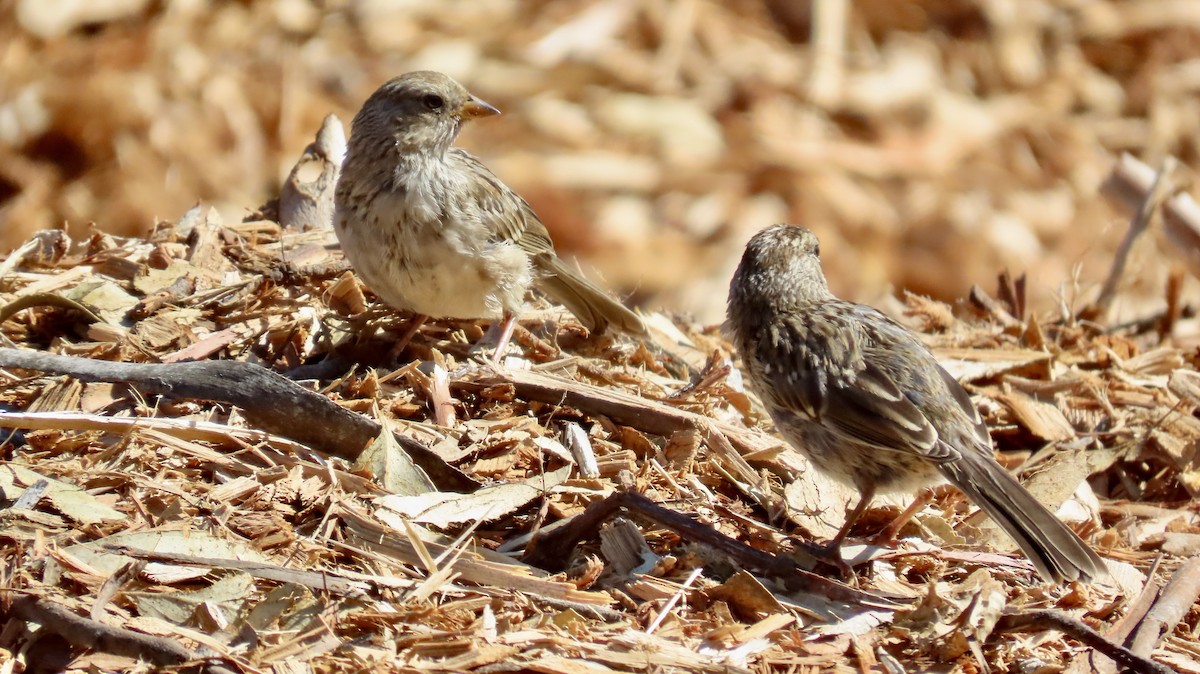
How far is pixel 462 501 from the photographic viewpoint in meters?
4.39

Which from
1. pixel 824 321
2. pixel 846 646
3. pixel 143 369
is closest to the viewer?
pixel 846 646

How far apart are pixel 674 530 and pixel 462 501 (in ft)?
2.15

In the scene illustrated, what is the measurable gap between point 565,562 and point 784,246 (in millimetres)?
1569

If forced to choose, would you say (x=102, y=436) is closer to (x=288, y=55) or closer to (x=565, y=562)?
(x=565, y=562)

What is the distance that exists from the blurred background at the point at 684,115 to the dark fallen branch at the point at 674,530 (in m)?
3.69

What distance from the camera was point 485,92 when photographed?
897 centimetres

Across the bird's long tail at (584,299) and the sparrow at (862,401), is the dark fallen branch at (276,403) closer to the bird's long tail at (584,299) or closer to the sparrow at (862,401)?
the sparrow at (862,401)

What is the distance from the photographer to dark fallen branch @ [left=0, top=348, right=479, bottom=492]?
14.8 feet

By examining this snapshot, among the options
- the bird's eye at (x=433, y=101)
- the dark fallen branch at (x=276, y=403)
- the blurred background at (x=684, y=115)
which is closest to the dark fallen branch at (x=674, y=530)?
the dark fallen branch at (x=276, y=403)

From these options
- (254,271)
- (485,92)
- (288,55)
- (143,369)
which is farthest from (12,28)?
(143,369)

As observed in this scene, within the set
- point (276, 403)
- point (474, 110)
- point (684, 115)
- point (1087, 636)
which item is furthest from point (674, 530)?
point (684, 115)

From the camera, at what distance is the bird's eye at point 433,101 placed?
224 inches

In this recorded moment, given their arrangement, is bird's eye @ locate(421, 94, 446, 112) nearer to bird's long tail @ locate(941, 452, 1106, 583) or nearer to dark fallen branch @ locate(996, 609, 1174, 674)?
bird's long tail @ locate(941, 452, 1106, 583)

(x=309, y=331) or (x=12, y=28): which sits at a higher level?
(x=12, y=28)
